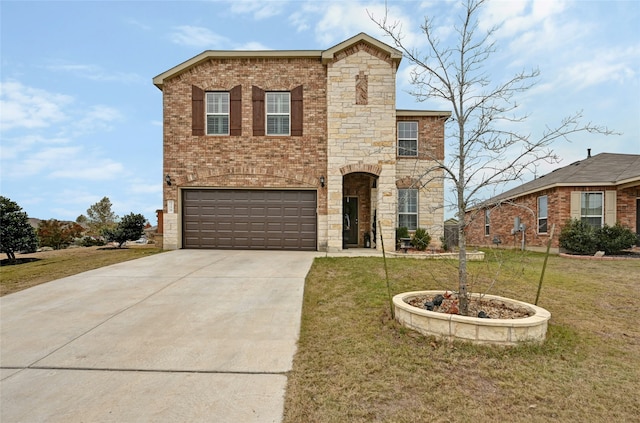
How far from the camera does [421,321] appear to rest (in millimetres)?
4129

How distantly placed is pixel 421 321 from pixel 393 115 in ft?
30.4

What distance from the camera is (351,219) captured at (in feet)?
44.6

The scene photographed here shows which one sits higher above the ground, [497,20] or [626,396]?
[497,20]

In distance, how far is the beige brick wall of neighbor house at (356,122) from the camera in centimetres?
1188

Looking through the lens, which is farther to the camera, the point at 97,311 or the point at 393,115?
the point at 393,115

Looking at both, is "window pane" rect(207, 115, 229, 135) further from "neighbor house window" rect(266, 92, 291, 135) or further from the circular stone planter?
the circular stone planter

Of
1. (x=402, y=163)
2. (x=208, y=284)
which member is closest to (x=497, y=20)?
(x=208, y=284)

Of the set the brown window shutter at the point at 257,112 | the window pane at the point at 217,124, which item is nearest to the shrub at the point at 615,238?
the brown window shutter at the point at 257,112

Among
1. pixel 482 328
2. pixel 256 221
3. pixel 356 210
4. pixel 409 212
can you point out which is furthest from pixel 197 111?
pixel 482 328

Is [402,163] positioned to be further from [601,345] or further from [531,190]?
[601,345]

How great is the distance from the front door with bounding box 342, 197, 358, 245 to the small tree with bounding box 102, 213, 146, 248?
28.6 feet

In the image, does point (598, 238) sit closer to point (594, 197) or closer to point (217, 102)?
point (594, 197)

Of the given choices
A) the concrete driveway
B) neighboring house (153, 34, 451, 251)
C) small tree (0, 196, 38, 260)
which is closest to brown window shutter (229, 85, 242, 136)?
neighboring house (153, 34, 451, 251)

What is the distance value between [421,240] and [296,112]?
21.6 ft
